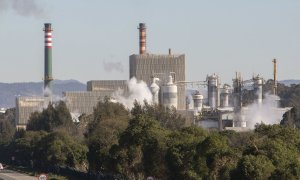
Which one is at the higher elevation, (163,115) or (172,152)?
(163,115)

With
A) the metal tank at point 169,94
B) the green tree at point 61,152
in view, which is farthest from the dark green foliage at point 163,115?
the metal tank at point 169,94

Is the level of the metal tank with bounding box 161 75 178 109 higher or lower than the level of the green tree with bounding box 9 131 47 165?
Answer: higher

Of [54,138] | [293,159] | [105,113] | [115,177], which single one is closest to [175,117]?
[105,113]

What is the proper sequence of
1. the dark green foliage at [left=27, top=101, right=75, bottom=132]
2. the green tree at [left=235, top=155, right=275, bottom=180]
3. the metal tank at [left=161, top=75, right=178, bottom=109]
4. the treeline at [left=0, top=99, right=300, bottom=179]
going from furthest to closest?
the metal tank at [left=161, top=75, right=178, bottom=109], the dark green foliage at [left=27, top=101, right=75, bottom=132], the treeline at [left=0, top=99, right=300, bottom=179], the green tree at [left=235, top=155, right=275, bottom=180]

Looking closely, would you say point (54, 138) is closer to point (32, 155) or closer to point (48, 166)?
point (48, 166)

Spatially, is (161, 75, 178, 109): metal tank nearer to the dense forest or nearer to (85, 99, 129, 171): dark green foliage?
the dense forest

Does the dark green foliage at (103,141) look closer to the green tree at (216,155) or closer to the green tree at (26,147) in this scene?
the green tree at (26,147)

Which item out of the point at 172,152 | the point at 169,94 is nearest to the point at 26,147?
the point at 169,94

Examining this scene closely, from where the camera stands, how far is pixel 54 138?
381 feet

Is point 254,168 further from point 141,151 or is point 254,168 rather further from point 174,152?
point 141,151

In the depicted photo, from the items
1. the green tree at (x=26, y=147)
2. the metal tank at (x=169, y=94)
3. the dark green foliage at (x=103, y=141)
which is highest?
the metal tank at (x=169, y=94)

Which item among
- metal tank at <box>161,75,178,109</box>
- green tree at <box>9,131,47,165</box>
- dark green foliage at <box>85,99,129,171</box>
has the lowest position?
green tree at <box>9,131,47,165</box>

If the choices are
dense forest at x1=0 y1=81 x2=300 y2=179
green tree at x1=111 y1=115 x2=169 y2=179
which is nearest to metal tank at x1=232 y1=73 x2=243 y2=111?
dense forest at x1=0 y1=81 x2=300 y2=179

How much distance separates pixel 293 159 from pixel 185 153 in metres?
14.9
